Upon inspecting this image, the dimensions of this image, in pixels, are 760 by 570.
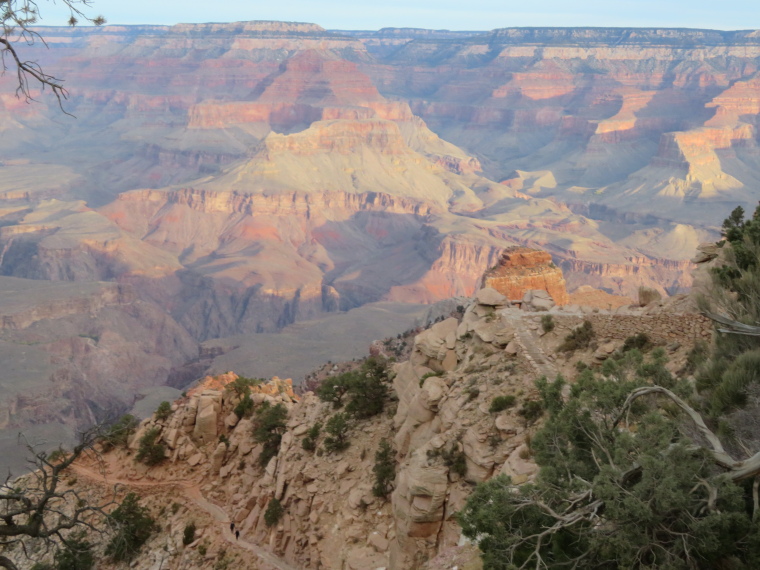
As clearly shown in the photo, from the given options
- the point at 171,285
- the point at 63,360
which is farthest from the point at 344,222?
the point at 63,360

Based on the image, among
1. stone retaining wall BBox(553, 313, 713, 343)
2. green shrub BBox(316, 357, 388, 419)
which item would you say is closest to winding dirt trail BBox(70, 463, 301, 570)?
green shrub BBox(316, 357, 388, 419)

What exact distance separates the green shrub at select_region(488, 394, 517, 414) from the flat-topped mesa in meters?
16.8

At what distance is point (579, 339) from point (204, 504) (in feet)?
44.2

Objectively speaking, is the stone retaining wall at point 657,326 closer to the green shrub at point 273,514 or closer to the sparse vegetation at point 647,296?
the sparse vegetation at point 647,296

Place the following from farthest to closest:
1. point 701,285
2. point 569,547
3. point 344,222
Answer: point 344,222 < point 701,285 < point 569,547

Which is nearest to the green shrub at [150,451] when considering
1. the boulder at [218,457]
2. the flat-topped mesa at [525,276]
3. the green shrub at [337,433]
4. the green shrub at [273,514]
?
the boulder at [218,457]

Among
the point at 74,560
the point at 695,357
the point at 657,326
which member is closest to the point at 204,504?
the point at 74,560

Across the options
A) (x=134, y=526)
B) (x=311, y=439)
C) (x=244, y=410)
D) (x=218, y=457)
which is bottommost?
(x=218, y=457)

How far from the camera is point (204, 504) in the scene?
23.8 metres

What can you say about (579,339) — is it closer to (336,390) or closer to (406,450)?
(406,450)

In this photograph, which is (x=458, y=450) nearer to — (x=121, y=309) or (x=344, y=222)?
(x=121, y=309)

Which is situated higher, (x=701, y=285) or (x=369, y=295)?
(x=701, y=285)

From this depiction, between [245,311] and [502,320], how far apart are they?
98785 mm

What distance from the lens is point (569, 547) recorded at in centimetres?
1098
